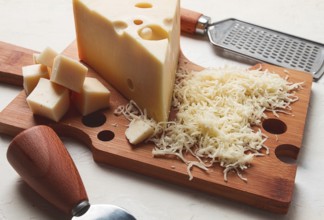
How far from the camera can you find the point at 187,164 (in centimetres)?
125

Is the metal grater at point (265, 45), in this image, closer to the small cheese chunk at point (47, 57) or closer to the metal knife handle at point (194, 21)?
the metal knife handle at point (194, 21)

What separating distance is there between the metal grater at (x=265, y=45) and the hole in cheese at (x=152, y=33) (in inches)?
15.7

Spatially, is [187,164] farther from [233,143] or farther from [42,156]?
[42,156]

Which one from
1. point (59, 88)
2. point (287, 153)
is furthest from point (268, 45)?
point (59, 88)

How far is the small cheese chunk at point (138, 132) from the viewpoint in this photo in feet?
4.22

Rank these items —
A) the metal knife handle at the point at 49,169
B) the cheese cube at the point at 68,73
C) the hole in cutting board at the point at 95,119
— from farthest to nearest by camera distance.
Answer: the hole in cutting board at the point at 95,119, the cheese cube at the point at 68,73, the metal knife handle at the point at 49,169

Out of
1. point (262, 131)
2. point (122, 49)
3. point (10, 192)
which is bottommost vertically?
point (10, 192)

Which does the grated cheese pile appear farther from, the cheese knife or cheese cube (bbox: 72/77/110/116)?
the cheese knife

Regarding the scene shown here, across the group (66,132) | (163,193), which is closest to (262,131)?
(163,193)

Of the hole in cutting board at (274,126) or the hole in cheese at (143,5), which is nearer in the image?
the hole in cutting board at (274,126)

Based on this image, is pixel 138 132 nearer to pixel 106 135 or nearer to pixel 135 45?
pixel 106 135

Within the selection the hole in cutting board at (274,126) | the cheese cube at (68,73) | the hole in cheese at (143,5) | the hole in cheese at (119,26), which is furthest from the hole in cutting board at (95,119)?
the hole in cutting board at (274,126)

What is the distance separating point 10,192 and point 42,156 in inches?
8.5

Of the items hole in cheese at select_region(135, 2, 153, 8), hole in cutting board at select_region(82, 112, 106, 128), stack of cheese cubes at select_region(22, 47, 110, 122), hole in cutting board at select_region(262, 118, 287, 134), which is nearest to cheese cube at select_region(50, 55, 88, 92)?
stack of cheese cubes at select_region(22, 47, 110, 122)
